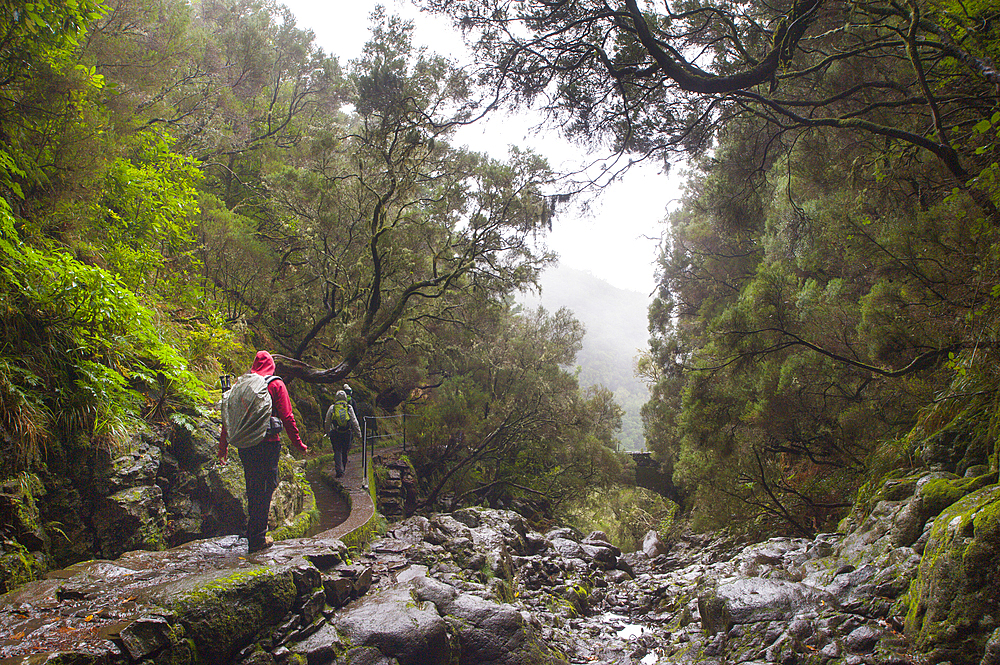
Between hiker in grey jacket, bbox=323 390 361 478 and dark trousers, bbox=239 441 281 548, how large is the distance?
435 centimetres

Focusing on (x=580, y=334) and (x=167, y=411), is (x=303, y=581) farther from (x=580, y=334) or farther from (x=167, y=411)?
(x=580, y=334)

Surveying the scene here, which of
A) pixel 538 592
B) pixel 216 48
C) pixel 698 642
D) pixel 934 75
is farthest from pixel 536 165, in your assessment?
pixel 216 48

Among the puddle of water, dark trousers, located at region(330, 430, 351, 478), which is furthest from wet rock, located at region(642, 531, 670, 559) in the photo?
dark trousers, located at region(330, 430, 351, 478)

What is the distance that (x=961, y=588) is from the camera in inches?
128

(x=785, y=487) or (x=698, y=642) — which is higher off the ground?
(x=785, y=487)

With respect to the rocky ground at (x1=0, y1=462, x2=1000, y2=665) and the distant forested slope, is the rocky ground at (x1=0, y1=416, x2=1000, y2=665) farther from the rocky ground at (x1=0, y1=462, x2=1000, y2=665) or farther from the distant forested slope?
the distant forested slope

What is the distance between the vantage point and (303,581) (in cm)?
432

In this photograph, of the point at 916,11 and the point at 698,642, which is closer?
the point at 916,11

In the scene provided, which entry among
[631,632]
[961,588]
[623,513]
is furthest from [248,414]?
[623,513]

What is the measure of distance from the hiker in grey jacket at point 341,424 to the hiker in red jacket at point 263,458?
4.31 m

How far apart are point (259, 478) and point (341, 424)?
475 cm

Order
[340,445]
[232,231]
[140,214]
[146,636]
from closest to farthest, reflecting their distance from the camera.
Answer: [146,636]
[140,214]
[340,445]
[232,231]

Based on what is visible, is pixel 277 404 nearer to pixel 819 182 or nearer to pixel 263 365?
pixel 263 365

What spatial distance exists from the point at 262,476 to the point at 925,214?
8.12m
